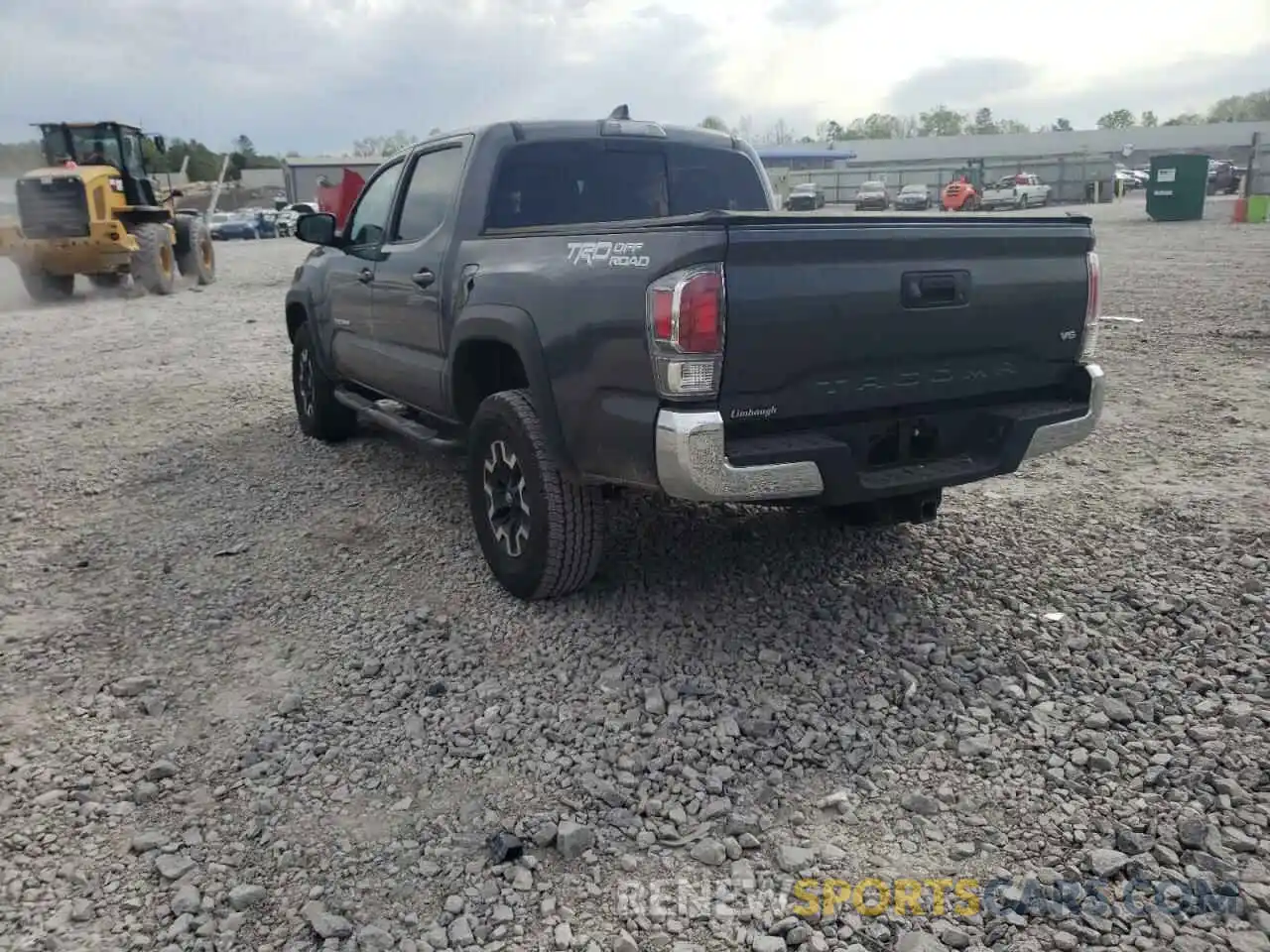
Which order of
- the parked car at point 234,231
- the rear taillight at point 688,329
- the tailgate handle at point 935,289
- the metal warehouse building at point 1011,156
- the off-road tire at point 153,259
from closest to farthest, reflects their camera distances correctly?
the rear taillight at point 688,329 < the tailgate handle at point 935,289 < the off-road tire at point 153,259 < the parked car at point 234,231 < the metal warehouse building at point 1011,156

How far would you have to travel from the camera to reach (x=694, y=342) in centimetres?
323

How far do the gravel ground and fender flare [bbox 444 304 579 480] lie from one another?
741mm

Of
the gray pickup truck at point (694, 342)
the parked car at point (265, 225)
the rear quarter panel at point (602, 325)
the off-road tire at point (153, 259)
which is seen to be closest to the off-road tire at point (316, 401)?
the gray pickup truck at point (694, 342)

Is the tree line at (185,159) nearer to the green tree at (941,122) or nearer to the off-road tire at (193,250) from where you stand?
the off-road tire at (193,250)

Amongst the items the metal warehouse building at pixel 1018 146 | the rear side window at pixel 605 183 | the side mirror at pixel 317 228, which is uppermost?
the metal warehouse building at pixel 1018 146

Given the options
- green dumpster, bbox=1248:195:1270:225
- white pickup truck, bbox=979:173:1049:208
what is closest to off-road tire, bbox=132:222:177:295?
green dumpster, bbox=1248:195:1270:225

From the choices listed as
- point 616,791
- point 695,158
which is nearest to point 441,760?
point 616,791

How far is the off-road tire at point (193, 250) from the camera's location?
19125mm

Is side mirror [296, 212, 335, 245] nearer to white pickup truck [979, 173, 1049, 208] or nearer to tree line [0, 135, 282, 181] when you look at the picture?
tree line [0, 135, 282, 181]

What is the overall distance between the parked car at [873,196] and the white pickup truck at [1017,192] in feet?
13.6

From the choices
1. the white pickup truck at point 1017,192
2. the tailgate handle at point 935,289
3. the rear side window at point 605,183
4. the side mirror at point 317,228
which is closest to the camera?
the tailgate handle at point 935,289

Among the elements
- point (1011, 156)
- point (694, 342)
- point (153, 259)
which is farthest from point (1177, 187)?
point (694, 342)

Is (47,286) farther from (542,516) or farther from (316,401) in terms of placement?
(542,516)

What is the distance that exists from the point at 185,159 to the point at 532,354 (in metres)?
23.9
